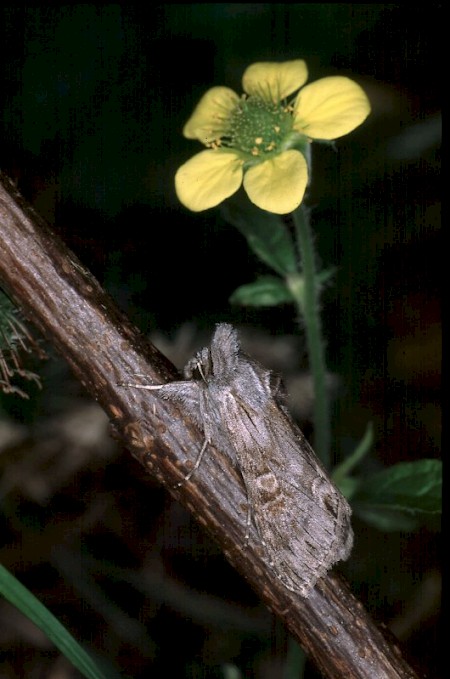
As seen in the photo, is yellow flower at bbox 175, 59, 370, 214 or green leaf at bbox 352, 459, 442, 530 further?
green leaf at bbox 352, 459, 442, 530

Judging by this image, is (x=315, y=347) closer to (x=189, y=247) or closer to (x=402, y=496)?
(x=402, y=496)

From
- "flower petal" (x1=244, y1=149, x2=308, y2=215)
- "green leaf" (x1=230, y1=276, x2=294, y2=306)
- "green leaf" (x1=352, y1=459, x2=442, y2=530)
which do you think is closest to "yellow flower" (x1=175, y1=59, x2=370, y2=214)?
"flower petal" (x1=244, y1=149, x2=308, y2=215)

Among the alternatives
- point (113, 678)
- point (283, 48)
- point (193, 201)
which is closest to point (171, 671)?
point (113, 678)

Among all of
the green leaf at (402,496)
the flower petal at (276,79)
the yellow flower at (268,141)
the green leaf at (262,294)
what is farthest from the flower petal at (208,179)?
the green leaf at (402,496)

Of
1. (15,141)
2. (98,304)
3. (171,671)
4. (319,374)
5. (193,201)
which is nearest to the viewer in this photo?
(98,304)

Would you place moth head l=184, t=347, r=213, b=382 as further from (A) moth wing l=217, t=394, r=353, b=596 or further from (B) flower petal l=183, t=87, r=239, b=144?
(B) flower petal l=183, t=87, r=239, b=144

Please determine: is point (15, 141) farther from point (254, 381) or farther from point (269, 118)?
point (254, 381)

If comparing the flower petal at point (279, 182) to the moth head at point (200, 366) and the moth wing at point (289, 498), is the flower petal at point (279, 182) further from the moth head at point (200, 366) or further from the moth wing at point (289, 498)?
the moth wing at point (289, 498)

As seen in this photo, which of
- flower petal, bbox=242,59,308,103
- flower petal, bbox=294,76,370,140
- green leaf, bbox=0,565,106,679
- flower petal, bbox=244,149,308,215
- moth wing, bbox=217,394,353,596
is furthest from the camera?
flower petal, bbox=242,59,308,103
